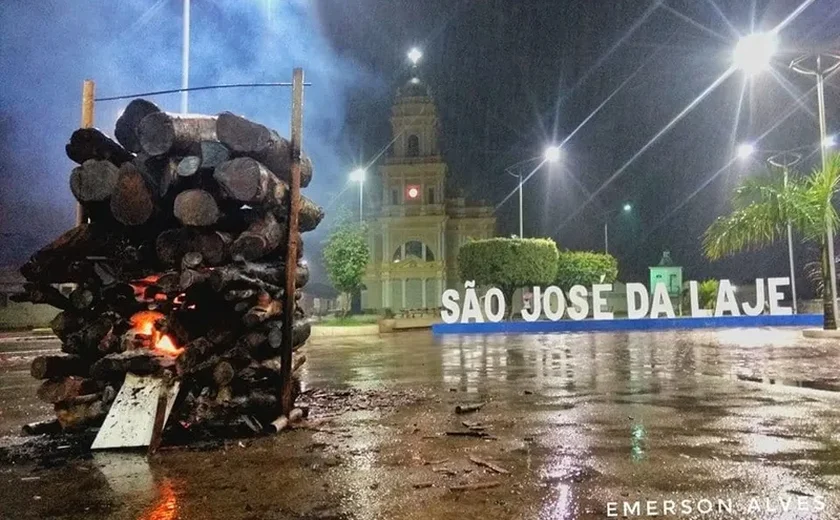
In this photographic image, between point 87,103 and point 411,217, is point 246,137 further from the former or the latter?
point 411,217

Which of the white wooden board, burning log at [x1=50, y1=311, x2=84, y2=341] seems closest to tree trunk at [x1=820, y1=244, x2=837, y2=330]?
the white wooden board

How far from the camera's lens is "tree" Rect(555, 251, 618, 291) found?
3712cm

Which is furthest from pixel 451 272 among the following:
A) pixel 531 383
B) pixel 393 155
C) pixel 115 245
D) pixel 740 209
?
pixel 115 245

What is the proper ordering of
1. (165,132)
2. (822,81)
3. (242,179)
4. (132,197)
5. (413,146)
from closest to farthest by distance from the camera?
(165,132) → (242,179) → (132,197) → (822,81) → (413,146)

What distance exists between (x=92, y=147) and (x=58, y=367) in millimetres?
2453

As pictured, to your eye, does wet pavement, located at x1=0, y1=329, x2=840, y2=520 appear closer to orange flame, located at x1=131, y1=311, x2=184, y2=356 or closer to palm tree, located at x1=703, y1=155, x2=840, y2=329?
orange flame, located at x1=131, y1=311, x2=184, y2=356

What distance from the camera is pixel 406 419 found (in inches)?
265

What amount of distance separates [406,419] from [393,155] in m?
44.4

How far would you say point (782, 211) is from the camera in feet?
58.5

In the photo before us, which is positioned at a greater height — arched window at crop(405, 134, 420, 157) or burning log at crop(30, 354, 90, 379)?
arched window at crop(405, 134, 420, 157)

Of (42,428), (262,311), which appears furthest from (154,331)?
(42,428)

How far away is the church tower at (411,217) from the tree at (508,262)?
45.9 ft

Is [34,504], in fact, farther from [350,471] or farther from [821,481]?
[821,481]

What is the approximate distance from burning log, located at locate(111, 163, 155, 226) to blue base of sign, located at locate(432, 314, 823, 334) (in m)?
19.4
